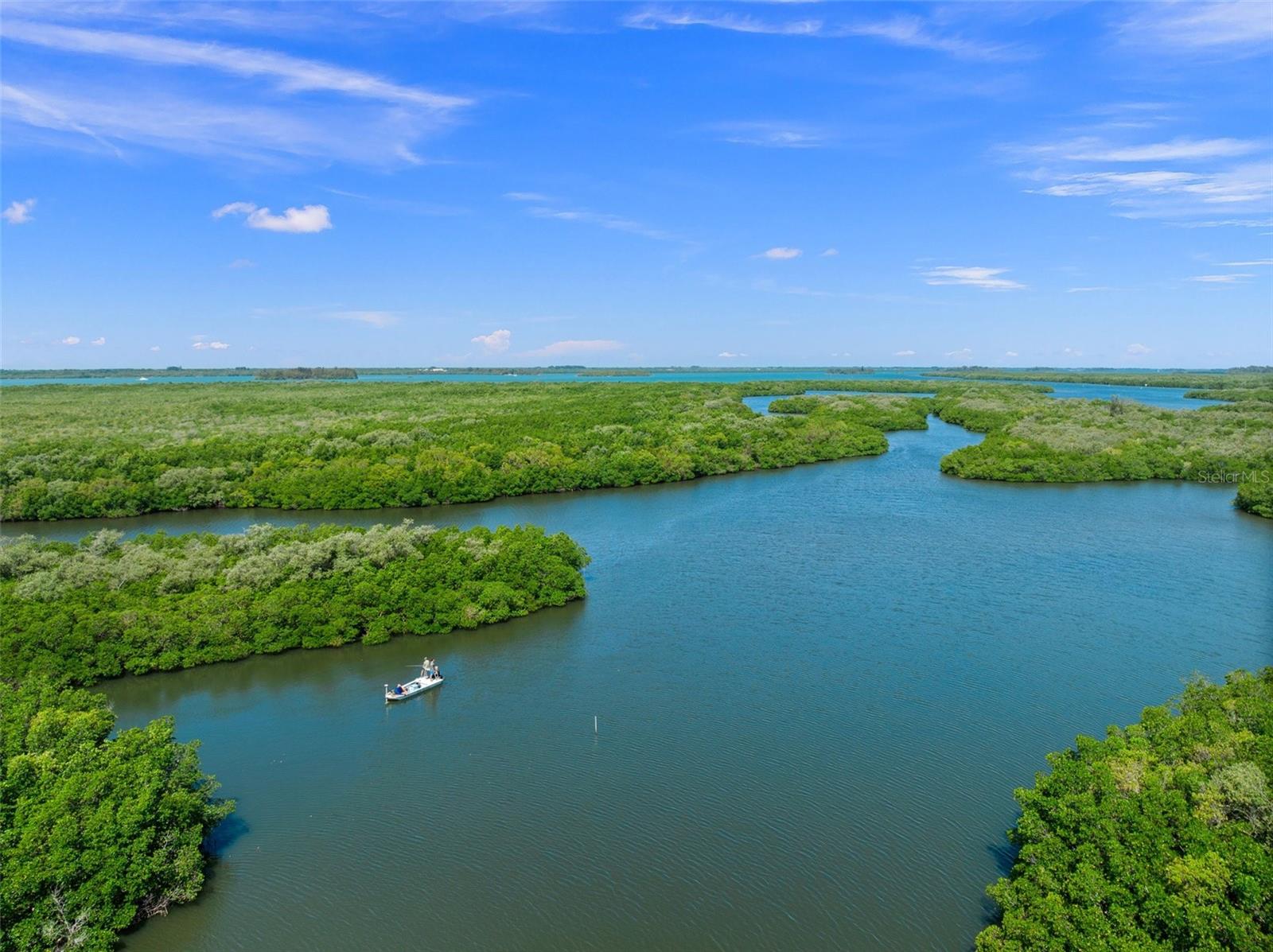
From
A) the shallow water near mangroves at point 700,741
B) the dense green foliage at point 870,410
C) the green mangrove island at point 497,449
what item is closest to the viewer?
the shallow water near mangroves at point 700,741

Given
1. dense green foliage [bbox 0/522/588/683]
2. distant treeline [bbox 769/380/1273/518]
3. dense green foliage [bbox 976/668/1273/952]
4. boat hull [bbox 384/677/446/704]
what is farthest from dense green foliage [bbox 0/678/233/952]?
distant treeline [bbox 769/380/1273/518]

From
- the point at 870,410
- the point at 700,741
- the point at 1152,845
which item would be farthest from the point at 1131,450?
the point at 1152,845

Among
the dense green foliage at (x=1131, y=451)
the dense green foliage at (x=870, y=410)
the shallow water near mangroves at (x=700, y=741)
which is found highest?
the dense green foliage at (x=870, y=410)

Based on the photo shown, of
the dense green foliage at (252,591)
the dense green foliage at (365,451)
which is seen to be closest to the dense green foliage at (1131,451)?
the dense green foliage at (365,451)

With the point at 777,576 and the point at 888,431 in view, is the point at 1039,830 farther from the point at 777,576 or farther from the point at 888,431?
the point at 888,431

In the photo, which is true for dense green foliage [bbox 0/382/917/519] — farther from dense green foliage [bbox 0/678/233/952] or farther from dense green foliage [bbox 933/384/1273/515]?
dense green foliage [bbox 0/678/233/952]

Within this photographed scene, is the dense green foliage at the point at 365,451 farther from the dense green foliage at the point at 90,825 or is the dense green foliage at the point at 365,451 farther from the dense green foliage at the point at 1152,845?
the dense green foliage at the point at 1152,845

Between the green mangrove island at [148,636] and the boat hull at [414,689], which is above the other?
the green mangrove island at [148,636]

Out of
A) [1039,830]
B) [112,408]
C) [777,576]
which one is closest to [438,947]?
[1039,830]
